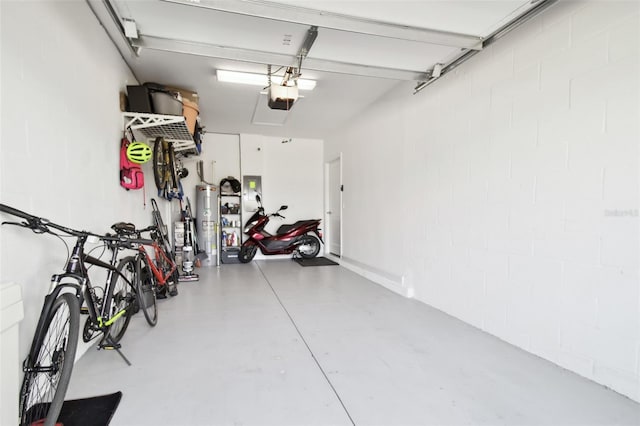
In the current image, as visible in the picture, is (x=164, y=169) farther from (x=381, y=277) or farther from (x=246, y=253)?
(x=381, y=277)

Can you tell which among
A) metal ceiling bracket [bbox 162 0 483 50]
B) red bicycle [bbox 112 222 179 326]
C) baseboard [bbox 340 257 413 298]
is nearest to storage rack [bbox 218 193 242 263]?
red bicycle [bbox 112 222 179 326]

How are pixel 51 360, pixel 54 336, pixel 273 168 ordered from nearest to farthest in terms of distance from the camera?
pixel 51 360, pixel 54 336, pixel 273 168

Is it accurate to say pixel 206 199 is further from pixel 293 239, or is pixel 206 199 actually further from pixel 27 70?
Answer: pixel 27 70

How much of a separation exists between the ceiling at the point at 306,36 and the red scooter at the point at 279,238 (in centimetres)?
271

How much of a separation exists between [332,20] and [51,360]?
2.49m

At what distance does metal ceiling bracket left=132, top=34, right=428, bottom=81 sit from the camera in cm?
235

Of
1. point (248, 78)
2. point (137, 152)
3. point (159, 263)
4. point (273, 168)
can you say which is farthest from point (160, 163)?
point (273, 168)

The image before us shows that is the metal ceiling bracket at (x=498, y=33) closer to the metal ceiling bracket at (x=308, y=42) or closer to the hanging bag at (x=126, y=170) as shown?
the metal ceiling bracket at (x=308, y=42)

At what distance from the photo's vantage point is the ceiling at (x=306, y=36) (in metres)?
1.89

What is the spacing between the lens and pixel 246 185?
6125 millimetres

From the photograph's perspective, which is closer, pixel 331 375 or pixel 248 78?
pixel 331 375

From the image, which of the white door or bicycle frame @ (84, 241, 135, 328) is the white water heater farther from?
bicycle frame @ (84, 241, 135, 328)

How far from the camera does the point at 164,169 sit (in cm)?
401

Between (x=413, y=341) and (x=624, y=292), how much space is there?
1.29 metres
